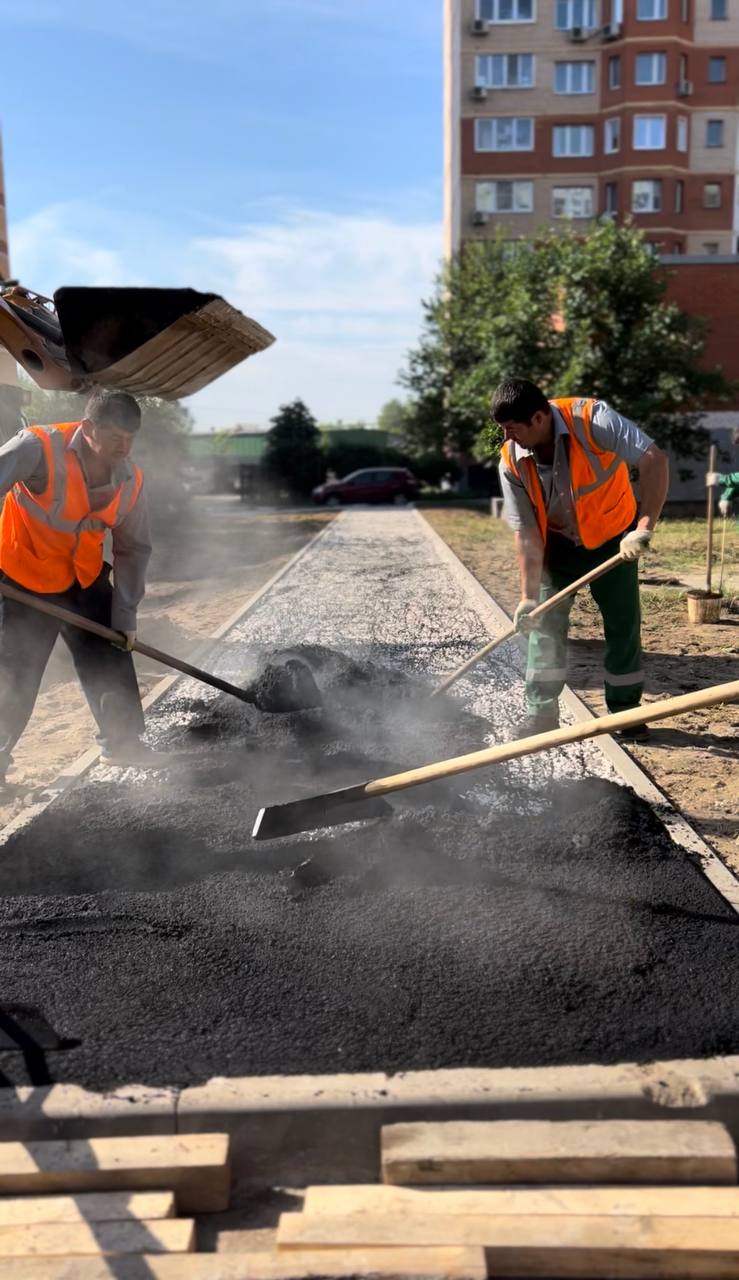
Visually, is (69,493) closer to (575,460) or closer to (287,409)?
(575,460)

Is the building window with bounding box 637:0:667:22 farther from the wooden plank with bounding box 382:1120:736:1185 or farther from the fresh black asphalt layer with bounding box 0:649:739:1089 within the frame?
the wooden plank with bounding box 382:1120:736:1185

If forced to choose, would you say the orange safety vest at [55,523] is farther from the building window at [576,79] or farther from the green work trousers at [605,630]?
the building window at [576,79]

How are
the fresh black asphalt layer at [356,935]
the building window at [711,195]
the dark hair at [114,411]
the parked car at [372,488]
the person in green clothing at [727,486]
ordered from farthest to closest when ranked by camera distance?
1. the building window at [711,195]
2. the parked car at [372,488]
3. the person in green clothing at [727,486]
4. the dark hair at [114,411]
5. the fresh black asphalt layer at [356,935]

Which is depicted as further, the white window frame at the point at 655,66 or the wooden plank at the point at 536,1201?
the white window frame at the point at 655,66

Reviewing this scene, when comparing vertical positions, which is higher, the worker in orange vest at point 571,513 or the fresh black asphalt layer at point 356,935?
the worker in orange vest at point 571,513

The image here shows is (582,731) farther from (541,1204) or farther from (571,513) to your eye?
(571,513)

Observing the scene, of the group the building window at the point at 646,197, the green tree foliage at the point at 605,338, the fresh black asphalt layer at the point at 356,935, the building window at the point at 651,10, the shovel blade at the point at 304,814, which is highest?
the building window at the point at 651,10

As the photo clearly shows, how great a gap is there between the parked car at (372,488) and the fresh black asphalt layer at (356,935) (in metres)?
26.6

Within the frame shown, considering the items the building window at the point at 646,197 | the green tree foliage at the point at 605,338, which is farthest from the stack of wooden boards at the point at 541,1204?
the building window at the point at 646,197

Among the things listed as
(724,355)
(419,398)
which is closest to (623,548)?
(724,355)

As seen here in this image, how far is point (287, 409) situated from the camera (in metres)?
33.0

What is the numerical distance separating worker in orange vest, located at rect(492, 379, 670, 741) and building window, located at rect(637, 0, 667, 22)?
37.7 m

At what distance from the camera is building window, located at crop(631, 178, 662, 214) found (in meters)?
35.8

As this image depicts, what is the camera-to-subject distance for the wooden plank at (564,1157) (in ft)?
6.66
